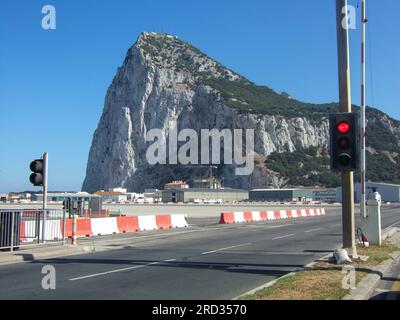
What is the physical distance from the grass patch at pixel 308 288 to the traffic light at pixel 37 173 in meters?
10.1

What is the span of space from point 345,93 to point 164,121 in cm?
16050

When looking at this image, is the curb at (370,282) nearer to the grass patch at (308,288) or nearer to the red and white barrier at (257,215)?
the grass patch at (308,288)

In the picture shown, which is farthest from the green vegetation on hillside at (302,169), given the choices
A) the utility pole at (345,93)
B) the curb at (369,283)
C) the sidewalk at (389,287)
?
the sidewalk at (389,287)

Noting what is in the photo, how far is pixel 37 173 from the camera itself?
17766mm

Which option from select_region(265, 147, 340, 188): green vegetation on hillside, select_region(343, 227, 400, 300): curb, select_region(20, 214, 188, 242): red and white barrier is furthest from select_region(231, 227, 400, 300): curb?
select_region(265, 147, 340, 188): green vegetation on hillside

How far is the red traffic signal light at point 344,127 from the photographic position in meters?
12.5

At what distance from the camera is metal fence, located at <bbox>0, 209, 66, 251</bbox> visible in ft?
55.4

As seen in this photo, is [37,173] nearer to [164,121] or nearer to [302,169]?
[302,169]

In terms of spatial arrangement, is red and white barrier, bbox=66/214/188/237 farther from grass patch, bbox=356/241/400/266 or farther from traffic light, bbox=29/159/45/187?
grass patch, bbox=356/241/400/266

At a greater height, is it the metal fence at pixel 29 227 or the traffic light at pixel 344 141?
the traffic light at pixel 344 141

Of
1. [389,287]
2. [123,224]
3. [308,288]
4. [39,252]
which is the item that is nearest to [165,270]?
[308,288]

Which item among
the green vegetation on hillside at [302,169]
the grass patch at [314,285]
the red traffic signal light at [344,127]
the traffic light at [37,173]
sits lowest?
the grass patch at [314,285]

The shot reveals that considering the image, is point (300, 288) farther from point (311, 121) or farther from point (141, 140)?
point (311, 121)

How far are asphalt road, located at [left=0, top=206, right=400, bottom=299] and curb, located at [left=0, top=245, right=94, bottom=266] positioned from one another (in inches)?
27.3
